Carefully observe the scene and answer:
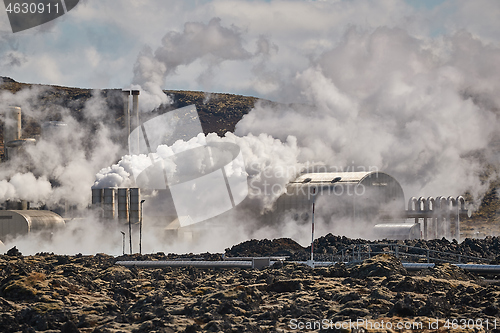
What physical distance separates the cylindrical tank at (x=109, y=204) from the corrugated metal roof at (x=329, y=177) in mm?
18198

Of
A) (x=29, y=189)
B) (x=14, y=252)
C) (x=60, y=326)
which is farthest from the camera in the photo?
(x=29, y=189)

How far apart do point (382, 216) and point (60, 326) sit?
51.6 meters

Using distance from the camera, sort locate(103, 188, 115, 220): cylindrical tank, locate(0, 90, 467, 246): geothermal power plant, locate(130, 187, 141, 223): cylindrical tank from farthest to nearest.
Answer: locate(103, 188, 115, 220): cylindrical tank < locate(130, 187, 141, 223): cylindrical tank < locate(0, 90, 467, 246): geothermal power plant

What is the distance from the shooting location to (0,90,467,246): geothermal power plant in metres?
58.9

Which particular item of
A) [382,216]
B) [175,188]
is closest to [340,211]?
[382,216]

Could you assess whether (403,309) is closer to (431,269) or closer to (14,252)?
(431,269)

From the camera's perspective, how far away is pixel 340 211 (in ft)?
198

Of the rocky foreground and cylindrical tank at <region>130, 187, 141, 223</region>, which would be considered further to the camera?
cylindrical tank at <region>130, 187, 141, 223</region>

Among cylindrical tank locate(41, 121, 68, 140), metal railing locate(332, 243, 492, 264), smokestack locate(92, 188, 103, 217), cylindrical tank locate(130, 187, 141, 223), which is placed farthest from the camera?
cylindrical tank locate(41, 121, 68, 140)

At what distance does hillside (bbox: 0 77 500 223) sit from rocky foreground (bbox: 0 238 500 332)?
117 m
